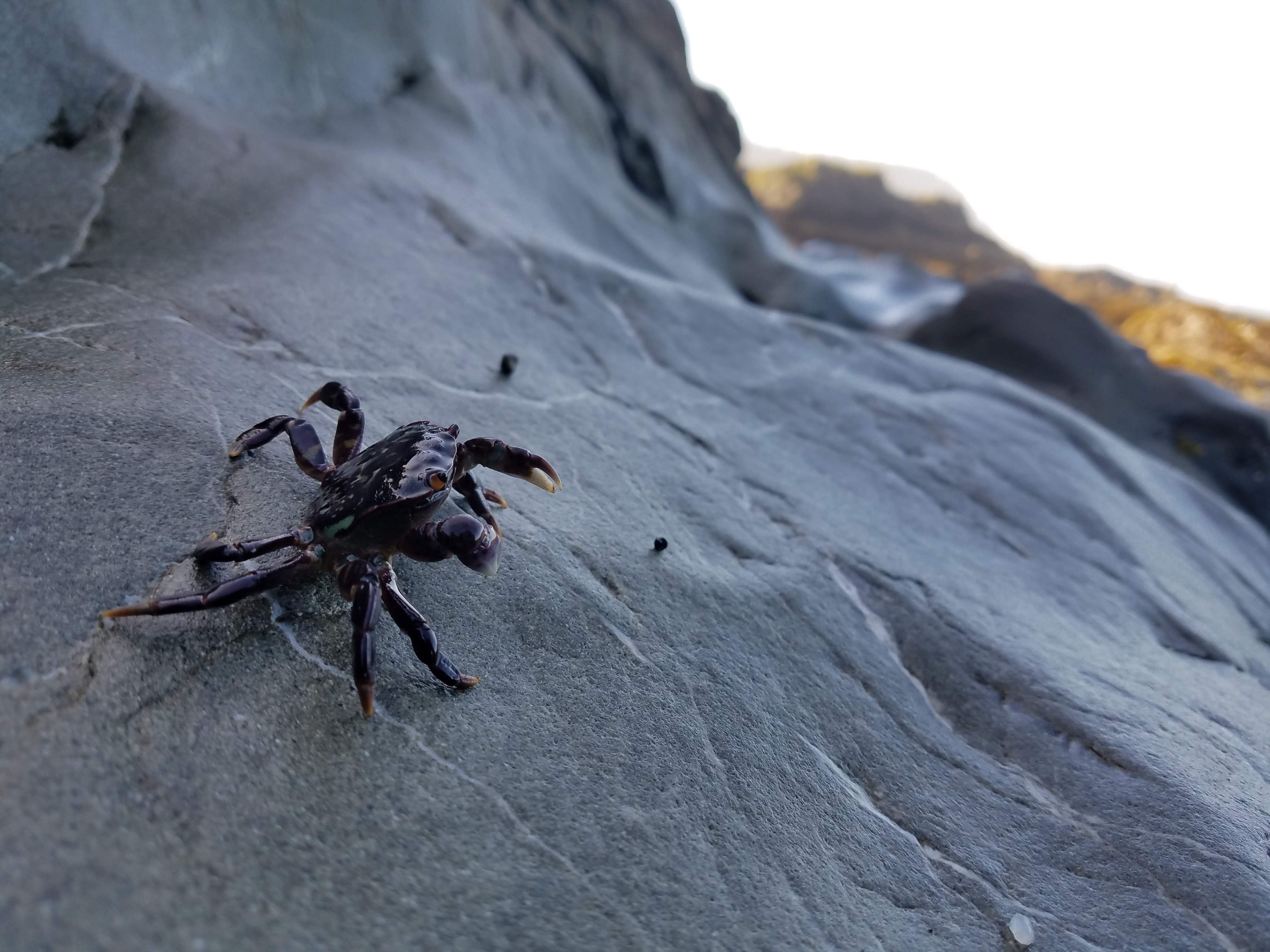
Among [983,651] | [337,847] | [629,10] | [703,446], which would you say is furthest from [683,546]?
[629,10]

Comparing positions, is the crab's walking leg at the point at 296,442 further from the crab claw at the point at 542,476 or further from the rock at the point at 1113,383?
the rock at the point at 1113,383

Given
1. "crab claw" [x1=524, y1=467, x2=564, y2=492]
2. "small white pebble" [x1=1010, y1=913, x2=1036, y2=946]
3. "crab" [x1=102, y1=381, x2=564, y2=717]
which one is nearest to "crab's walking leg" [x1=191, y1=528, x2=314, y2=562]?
"crab" [x1=102, y1=381, x2=564, y2=717]

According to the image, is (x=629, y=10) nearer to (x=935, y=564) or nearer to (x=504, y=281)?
(x=504, y=281)

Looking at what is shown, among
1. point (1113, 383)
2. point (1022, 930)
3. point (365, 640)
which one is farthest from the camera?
point (1113, 383)

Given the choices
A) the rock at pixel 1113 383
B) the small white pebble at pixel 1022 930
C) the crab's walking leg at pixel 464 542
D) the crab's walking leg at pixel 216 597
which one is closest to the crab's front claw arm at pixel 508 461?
the crab's walking leg at pixel 464 542

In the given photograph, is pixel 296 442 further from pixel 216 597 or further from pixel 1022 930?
pixel 1022 930

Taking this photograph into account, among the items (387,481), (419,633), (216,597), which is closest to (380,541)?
(387,481)
